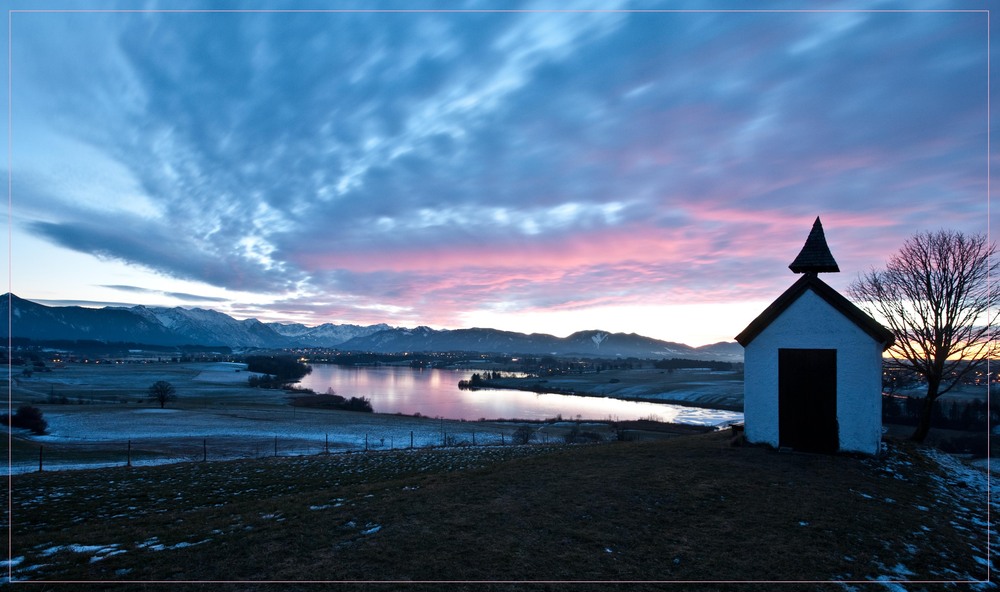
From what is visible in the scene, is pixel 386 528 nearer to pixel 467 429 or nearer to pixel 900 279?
pixel 900 279

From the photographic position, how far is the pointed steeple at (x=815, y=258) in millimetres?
14734

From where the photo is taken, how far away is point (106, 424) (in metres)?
45.2

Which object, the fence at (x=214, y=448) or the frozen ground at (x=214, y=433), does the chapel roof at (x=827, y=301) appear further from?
the frozen ground at (x=214, y=433)

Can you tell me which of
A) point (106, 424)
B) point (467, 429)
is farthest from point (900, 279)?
point (106, 424)

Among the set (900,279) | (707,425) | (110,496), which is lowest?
(707,425)

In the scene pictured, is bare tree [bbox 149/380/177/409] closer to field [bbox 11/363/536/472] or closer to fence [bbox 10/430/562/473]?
field [bbox 11/363/536/472]

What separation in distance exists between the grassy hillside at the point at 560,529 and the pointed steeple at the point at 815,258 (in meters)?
5.51

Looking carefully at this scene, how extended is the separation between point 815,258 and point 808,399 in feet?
13.9

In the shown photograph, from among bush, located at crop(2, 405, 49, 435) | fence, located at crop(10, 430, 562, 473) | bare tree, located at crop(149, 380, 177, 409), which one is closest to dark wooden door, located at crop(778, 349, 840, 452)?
fence, located at crop(10, 430, 562, 473)

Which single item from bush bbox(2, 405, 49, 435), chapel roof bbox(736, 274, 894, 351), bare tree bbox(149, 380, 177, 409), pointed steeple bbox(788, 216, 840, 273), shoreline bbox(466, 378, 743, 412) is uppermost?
pointed steeple bbox(788, 216, 840, 273)

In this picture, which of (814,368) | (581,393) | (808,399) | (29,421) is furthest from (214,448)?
(581,393)

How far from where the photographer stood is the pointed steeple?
14.7 m

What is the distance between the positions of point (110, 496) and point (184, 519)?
679 cm

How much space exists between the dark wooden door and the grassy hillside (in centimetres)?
91
